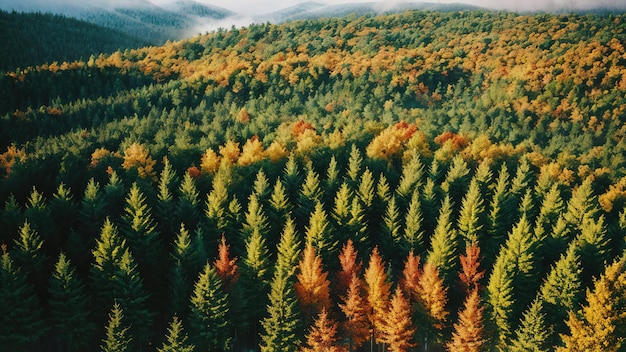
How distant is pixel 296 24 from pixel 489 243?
166m

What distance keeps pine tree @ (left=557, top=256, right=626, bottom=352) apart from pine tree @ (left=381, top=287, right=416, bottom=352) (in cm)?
1244

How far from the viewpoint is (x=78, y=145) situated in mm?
74125

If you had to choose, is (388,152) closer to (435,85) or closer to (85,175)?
(85,175)

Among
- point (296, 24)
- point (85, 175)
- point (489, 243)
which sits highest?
point (296, 24)

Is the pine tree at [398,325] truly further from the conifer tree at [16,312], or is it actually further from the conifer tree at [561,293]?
the conifer tree at [16,312]

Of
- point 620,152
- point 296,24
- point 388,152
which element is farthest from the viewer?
point 296,24

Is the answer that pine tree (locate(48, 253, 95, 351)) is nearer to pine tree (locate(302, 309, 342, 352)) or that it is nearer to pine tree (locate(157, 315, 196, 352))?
pine tree (locate(157, 315, 196, 352))

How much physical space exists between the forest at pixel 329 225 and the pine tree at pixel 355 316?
0.26 meters

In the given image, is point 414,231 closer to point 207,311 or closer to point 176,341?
point 207,311

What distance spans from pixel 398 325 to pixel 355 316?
4.19 metres

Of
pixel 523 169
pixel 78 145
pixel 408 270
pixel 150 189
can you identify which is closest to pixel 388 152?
pixel 523 169

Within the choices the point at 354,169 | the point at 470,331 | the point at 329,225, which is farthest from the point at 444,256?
the point at 354,169

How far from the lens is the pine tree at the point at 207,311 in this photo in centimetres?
3775

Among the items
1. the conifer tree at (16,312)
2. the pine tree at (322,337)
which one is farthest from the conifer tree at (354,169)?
the conifer tree at (16,312)
